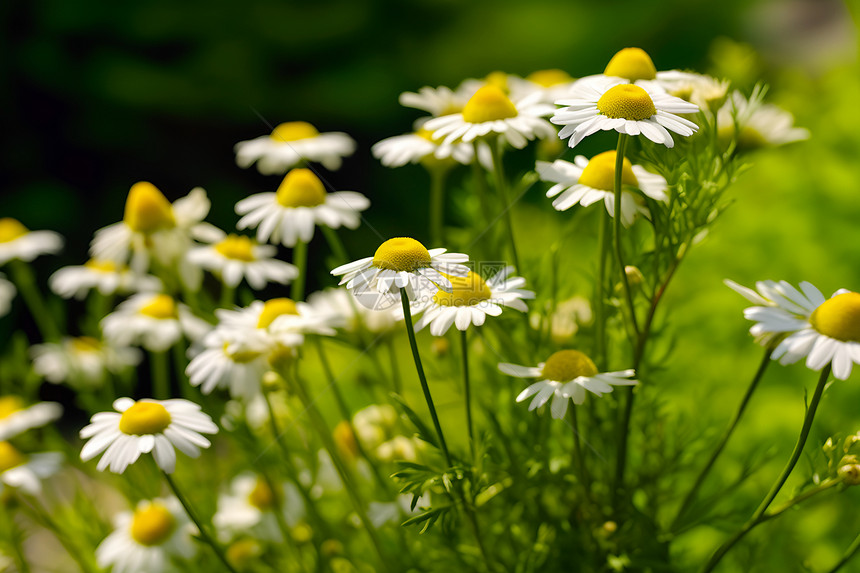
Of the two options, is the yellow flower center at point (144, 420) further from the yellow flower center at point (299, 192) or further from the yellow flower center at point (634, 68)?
the yellow flower center at point (634, 68)

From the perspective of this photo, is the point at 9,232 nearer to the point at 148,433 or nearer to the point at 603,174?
the point at 148,433

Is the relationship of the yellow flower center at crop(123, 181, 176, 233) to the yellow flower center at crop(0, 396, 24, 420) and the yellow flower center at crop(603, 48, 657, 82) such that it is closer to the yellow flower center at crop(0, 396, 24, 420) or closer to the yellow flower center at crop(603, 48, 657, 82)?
the yellow flower center at crop(0, 396, 24, 420)

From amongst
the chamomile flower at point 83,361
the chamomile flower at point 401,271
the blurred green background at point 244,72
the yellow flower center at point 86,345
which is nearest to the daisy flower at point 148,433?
the chamomile flower at point 401,271

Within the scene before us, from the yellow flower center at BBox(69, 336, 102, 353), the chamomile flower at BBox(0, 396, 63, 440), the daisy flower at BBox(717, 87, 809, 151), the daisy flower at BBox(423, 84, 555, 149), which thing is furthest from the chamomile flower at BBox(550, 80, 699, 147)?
the yellow flower center at BBox(69, 336, 102, 353)

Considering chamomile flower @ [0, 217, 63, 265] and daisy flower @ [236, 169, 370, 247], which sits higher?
daisy flower @ [236, 169, 370, 247]

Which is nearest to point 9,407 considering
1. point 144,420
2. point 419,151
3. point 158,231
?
point 158,231
